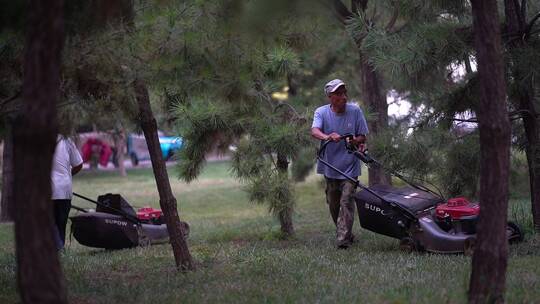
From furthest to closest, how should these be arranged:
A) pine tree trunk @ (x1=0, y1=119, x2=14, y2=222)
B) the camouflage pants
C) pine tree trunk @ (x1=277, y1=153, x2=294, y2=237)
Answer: pine tree trunk @ (x1=0, y1=119, x2=14, y2=222) < pine tree trunk @ (x1=277, y1=153, x2=294, y2=237) < the camouflage pants

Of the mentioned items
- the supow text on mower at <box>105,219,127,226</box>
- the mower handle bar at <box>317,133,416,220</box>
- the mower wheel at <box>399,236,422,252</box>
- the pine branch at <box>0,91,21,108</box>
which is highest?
the pine branch at <box>0,91,21,108</box>

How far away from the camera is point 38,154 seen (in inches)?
147

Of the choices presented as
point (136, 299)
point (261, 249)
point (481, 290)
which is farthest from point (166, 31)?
point (481, 290)

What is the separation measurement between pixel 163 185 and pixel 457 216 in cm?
259

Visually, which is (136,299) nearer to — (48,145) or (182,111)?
(48,145)

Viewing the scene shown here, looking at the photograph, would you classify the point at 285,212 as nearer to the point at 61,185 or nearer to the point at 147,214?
the point at 147,214

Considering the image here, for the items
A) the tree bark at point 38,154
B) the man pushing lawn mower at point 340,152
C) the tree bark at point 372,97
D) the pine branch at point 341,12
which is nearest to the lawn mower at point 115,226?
the man pushing lawn mower at point 340,152

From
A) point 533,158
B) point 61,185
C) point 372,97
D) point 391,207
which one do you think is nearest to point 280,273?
point 391,207

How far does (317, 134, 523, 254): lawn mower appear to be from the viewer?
6.87 m

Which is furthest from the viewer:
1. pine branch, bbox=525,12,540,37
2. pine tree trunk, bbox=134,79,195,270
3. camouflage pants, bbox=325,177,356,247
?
camouflage pants, bbox=325,177,356,247

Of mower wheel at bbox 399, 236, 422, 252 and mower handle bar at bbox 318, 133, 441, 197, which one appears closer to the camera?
mower wheel at bbox 399, 236, 422, 252

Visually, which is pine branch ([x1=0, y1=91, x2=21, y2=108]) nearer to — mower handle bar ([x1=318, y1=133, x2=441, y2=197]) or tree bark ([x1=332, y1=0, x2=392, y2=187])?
mower handle bar ([x1=318, y1=133, x2=441, y2=197])

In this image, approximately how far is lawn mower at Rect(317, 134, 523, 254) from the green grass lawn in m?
0.15

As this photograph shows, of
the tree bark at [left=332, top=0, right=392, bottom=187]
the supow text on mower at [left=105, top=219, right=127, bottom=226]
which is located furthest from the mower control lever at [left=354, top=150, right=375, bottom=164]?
the supow text on mower at [left=105, top=219, right=127, bottom=226]
